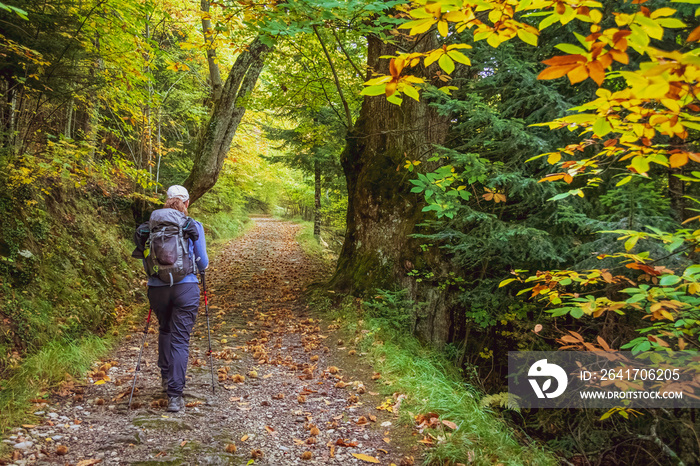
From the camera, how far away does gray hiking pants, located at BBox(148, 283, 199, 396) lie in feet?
12.5

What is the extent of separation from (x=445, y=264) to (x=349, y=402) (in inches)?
123

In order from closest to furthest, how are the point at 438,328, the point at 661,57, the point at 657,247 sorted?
the point at 661,57, the point at 657,247, the point at 438,328

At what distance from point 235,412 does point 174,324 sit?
1.12 metres

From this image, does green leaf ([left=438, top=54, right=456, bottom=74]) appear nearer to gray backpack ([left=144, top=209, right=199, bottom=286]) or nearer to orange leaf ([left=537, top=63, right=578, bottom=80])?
orange leaf ([left=537, top=63, right=578, bottom=80])

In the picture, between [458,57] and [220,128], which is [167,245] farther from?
[220,128]

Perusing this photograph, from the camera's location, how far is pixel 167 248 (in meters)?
3.70

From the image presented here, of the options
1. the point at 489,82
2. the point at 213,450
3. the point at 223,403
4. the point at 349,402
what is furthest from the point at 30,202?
the point at 489,82

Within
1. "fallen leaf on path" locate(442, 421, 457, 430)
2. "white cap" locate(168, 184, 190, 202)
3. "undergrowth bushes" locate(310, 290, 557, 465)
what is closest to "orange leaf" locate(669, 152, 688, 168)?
"undergrowth bushes" locate(310, 290, 557, 465)

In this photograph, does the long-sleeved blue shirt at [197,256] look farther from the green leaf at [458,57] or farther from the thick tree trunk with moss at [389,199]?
the thick tree trunk with moss at [389,199]

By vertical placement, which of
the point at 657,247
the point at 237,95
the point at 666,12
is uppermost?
the point at 237,95

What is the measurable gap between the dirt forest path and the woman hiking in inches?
14.9

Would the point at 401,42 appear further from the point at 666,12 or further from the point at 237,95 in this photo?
A: the point at 666,12

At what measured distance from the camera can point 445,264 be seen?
6465mm

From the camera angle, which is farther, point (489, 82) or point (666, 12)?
point (489, 82)
